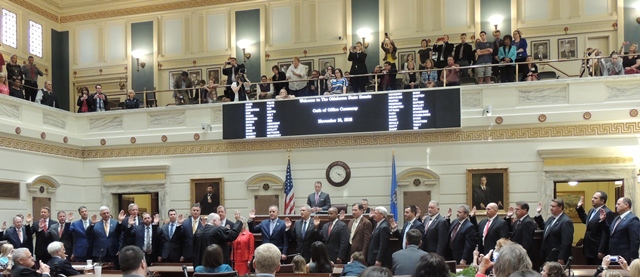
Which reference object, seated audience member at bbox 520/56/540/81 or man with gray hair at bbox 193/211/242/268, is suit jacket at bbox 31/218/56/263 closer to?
man with gray hair at bbox 193/211/242/268

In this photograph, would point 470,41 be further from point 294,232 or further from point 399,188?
point 294,232

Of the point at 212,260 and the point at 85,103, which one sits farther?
the point at 85,103

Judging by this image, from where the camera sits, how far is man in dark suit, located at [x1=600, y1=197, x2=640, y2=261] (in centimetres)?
896

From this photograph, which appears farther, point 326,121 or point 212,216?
point 326,121

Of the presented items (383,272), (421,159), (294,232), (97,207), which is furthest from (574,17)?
(383,272)

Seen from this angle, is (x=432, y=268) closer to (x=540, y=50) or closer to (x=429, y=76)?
(x=429, y=76)

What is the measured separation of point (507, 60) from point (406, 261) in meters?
9.49

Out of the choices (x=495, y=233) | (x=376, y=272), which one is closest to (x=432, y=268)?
(x=376, y=272)

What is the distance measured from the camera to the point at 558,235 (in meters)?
9.38

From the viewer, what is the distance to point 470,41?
1744cm

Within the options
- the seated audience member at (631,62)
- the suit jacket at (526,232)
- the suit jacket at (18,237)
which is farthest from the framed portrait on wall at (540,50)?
the suit jacket at (18,237)

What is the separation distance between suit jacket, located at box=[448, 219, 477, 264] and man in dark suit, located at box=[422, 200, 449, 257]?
A: 0.45ft

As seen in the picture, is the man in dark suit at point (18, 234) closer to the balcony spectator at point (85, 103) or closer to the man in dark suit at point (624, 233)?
the balcony spectator at point (85, 103)

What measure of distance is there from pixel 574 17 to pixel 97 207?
42.3 feet
